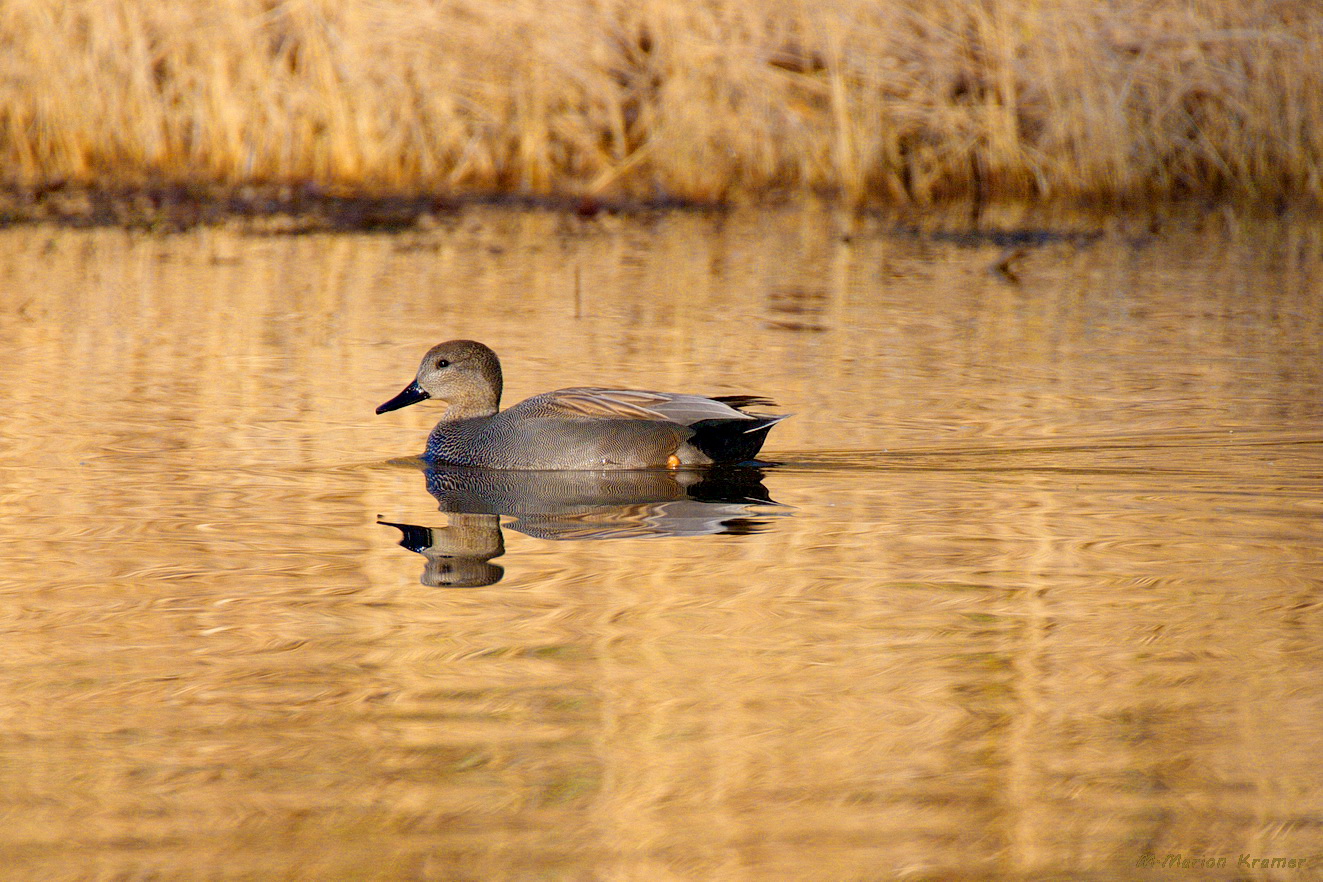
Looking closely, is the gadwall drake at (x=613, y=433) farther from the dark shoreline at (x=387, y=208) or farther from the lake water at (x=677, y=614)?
the dark shoreline at (x=387, y=208)

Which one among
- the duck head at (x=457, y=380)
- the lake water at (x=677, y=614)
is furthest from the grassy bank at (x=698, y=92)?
the duck head at (x=457, y=380)

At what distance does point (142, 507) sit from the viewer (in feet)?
16.5

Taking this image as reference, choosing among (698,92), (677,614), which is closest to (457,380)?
(677,614)

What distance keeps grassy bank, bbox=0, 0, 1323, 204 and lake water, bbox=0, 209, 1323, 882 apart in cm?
474

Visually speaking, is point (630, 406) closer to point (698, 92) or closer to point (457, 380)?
point (457, 380)

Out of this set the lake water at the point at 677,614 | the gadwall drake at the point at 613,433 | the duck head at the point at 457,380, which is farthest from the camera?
the duck head at the point at 457,380

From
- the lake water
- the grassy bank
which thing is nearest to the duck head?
the lake water

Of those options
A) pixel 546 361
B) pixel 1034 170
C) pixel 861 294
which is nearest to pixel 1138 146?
pixel 1034 170

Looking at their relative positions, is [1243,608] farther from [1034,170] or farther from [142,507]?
[1034,170]

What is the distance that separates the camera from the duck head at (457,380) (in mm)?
6398

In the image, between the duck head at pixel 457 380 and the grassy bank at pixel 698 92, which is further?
A: the grassy bank at pixel 698 92

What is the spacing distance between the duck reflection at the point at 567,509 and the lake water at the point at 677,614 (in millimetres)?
24

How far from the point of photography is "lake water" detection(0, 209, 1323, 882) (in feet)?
9.21

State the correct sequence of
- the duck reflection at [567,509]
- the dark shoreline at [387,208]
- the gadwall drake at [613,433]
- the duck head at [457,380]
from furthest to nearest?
the dark shoreline at [387,208] < the duck head at [457,380] < the gadwall drake at [613,433] < the duck reflection at [567,509]
